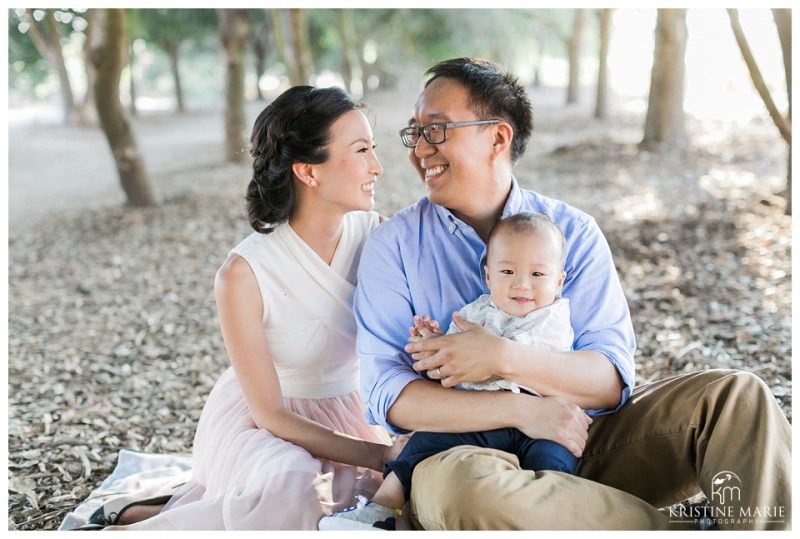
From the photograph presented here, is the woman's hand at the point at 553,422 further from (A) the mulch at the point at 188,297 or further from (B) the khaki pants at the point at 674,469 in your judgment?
(A) the mulch at the point at 188,297

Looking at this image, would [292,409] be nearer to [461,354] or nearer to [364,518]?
[364,518]

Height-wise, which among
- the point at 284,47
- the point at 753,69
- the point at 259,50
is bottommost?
the point at 753,69

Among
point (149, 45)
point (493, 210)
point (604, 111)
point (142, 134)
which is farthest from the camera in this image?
point (149, 45)

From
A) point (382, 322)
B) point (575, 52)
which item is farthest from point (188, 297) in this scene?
point (575, 52)

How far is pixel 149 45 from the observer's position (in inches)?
1072

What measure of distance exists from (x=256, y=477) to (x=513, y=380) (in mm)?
945

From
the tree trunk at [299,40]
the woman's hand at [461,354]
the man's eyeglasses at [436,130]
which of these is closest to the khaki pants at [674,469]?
the woman's hand at [461,354]

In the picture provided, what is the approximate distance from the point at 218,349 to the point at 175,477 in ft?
6.63

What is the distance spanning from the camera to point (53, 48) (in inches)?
775

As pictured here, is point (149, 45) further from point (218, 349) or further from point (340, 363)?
Result: point (340, 363)

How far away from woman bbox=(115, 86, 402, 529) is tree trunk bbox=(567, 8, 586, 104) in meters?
18.4

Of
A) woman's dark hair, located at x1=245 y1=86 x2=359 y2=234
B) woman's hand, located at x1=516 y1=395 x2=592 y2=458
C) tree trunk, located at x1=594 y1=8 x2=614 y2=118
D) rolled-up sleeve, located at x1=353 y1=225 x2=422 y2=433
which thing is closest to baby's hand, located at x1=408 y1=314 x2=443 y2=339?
rolled-up sleeve, located at x1=353 y1=225 x2=422 y2=433

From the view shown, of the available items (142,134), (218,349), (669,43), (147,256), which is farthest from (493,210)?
(142,134)

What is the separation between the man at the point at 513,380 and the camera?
2.17m
